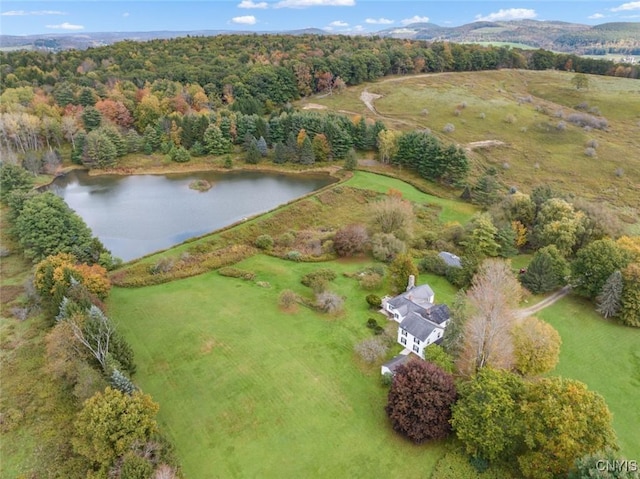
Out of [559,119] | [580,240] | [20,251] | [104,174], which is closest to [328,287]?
[580,240]

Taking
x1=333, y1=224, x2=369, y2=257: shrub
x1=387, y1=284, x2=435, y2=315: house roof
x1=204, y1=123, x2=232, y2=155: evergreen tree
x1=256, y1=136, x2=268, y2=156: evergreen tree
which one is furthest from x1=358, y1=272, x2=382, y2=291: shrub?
x1=204, y1=123, x2=232, y2=155: evergreen tree

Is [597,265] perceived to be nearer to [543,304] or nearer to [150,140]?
[543,304]

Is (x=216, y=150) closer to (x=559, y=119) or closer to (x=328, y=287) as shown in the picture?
(x=328, y=287)

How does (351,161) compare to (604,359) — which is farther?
(351,161)

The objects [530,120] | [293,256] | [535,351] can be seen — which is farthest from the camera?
[530,120]

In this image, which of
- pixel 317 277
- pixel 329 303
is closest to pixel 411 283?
pixel 329 303

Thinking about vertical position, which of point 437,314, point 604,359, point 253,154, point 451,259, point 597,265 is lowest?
point 604,359

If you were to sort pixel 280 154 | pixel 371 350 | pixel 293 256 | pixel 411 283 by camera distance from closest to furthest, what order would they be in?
1. pixel 371 350
2. pixel 411 283
3. pixel 293 256
4. pixel 280 154
